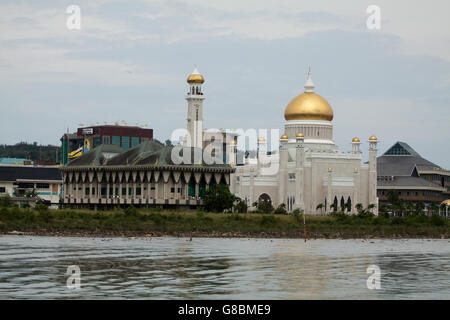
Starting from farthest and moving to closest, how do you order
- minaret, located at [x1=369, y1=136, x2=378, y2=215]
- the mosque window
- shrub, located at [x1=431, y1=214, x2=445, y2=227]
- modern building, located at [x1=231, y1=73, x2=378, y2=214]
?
the mosque window < minaret, located at [x1=369, y1=136, x2=378, y2=215] < modern building, located at [x1=231, y1=73, x2=378, y2=214] < shrub, located at [x1=431, y1=214, x2=445, y2=227]

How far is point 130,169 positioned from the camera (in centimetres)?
13612

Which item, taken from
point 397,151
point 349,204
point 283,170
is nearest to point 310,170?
point 283,170

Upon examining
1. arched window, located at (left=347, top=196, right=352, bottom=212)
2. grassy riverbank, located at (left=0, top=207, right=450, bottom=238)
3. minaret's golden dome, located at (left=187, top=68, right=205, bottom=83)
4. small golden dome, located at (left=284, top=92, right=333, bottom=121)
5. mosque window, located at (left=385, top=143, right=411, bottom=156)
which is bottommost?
grassy riverbank, located at (left=0, top=207, right=450, bottom=238)

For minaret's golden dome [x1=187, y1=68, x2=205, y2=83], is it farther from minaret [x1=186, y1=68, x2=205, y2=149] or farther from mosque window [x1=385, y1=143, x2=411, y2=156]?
mosque window [x1=385, y1=143, x2=411, y2=156]

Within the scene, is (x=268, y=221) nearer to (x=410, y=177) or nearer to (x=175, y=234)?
(x=175, y=234)

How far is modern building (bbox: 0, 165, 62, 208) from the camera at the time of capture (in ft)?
550

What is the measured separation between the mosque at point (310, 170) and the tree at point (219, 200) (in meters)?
9.81

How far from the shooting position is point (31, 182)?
171375mm

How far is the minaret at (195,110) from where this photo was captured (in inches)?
6117

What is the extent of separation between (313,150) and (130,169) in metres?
A: 27.9

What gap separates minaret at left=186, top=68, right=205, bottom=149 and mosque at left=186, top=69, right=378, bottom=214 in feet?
41.1

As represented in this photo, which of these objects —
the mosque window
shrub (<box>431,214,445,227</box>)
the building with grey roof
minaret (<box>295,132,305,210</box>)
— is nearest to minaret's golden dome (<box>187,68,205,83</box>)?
the building with grey roof

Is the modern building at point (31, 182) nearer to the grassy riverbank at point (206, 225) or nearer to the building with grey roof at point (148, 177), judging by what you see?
the building with grey roof at point (148, 177)
